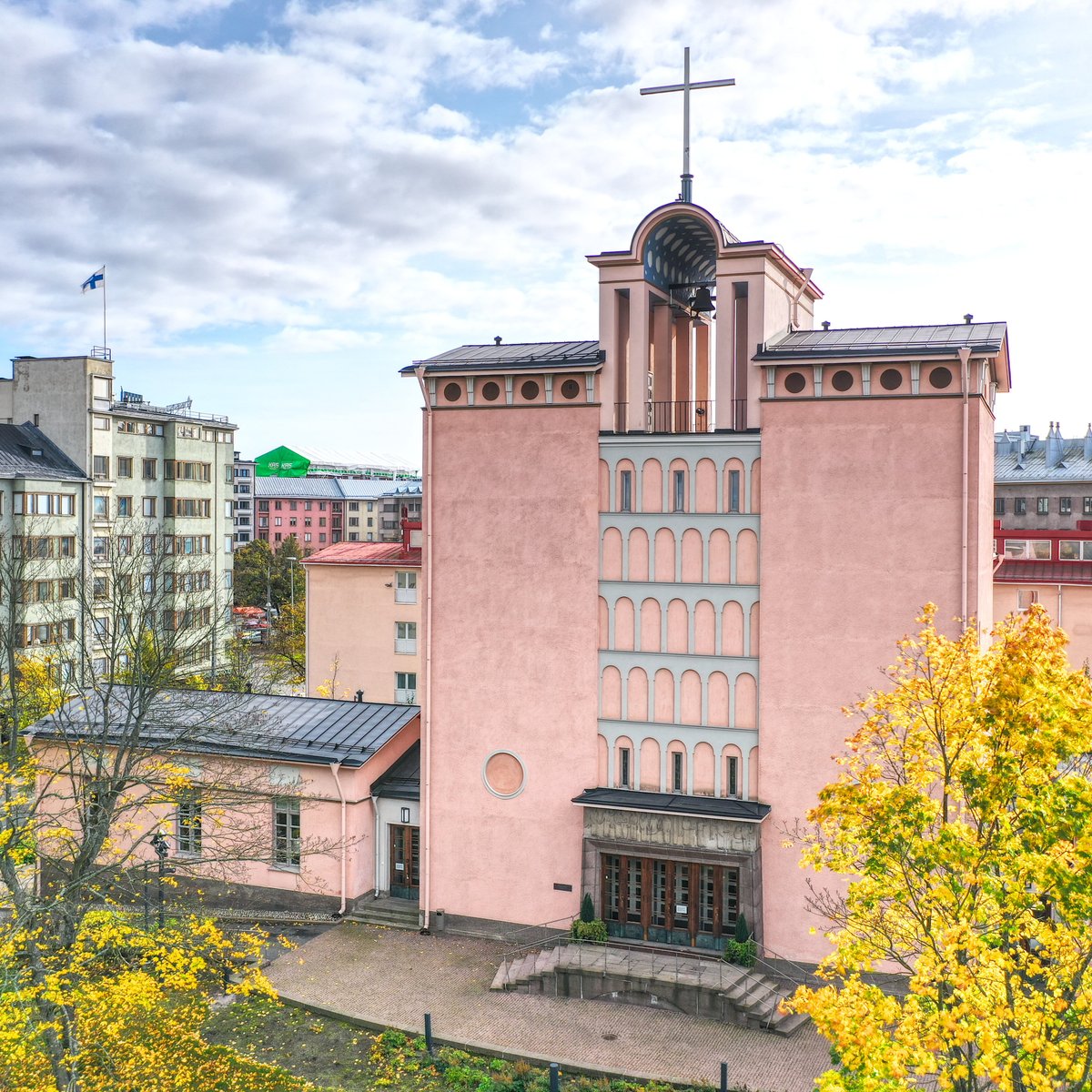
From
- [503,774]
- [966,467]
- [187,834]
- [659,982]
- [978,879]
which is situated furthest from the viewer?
[187,834]

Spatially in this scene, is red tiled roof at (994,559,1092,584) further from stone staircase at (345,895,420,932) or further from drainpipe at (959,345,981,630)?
stone staircase at (345,895,420,932)

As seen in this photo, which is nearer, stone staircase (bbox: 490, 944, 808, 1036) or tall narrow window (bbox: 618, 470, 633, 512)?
stone staircase (bbox: 490, 944, 808, 1036)

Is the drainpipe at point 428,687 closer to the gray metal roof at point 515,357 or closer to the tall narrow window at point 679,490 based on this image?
the gray metal roof at point 515,357

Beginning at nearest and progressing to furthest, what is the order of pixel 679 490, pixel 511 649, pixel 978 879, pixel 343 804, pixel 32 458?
1. pixel 978 879
2. pixel 679 490
3. pixel 511 649
4. pixel 343 804
5. pixel 32 458

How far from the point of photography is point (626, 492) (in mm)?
27812

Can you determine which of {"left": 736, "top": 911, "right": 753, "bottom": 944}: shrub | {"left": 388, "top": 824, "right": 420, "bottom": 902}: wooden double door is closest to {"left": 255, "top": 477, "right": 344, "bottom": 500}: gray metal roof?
{"left": 388, "top": 824, "right": 420, "bottom": 902}: wooden double door

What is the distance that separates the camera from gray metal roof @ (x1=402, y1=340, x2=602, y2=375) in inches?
1106

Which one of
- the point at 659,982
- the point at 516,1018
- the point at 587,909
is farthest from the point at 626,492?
the point at 516,1018

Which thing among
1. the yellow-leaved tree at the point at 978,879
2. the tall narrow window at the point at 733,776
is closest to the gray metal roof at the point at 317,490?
the tall narrow window at the point at 733,776

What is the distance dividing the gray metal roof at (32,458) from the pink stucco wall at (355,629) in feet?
46.5

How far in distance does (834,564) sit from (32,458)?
149ft

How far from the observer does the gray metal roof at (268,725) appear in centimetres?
2988

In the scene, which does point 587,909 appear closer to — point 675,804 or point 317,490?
point 675,804

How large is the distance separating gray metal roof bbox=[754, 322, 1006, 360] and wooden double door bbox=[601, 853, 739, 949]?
12.7 m
